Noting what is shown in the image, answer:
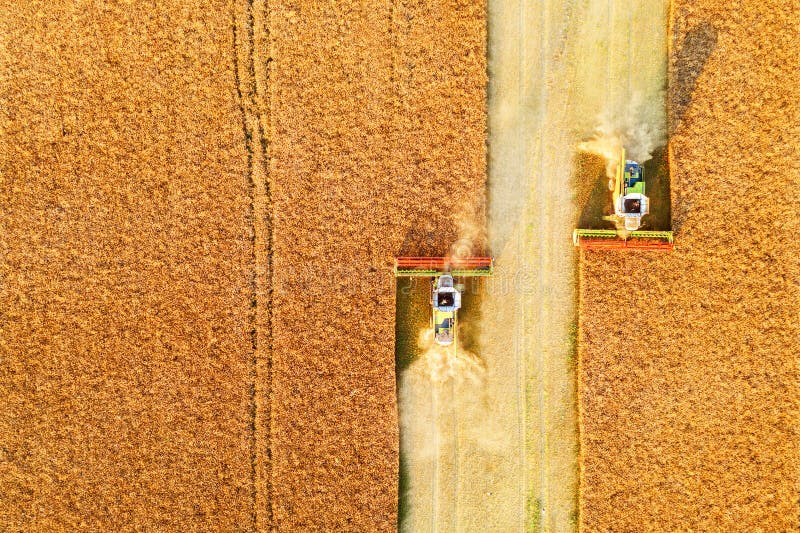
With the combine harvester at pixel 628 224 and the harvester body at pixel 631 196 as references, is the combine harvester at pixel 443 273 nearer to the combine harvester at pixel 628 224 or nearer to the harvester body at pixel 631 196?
the combine harvester at pixel 628 224

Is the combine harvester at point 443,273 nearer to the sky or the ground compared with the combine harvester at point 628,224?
nearer to the ground

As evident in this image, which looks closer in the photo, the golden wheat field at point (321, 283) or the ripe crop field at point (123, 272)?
the golden wheat field at point (321, 283)

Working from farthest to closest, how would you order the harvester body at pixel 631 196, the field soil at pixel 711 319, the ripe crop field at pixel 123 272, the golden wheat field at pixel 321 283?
the ripe crop field at pixel 123 272, the golden wheat field at pixel 321 283, the field soil at pixel 711 319, the harvester body at pixel 631 196

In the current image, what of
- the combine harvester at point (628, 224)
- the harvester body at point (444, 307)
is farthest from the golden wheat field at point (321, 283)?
the harvester body at point (444, 307)

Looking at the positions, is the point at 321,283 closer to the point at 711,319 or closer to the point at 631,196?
the point at 631,196

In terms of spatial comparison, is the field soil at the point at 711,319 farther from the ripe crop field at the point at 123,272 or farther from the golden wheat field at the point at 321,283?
the ripe crop field at the point at 123,272

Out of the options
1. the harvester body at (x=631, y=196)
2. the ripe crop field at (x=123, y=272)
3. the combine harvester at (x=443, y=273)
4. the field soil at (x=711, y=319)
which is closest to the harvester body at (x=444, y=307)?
the combine harvester at (x=443, y=273)

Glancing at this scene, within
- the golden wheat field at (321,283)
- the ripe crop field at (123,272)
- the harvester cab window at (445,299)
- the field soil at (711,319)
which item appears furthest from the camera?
the ripe crop field at (123,272)

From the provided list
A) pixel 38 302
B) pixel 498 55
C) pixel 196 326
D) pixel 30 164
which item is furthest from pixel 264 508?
pixel 498 55
